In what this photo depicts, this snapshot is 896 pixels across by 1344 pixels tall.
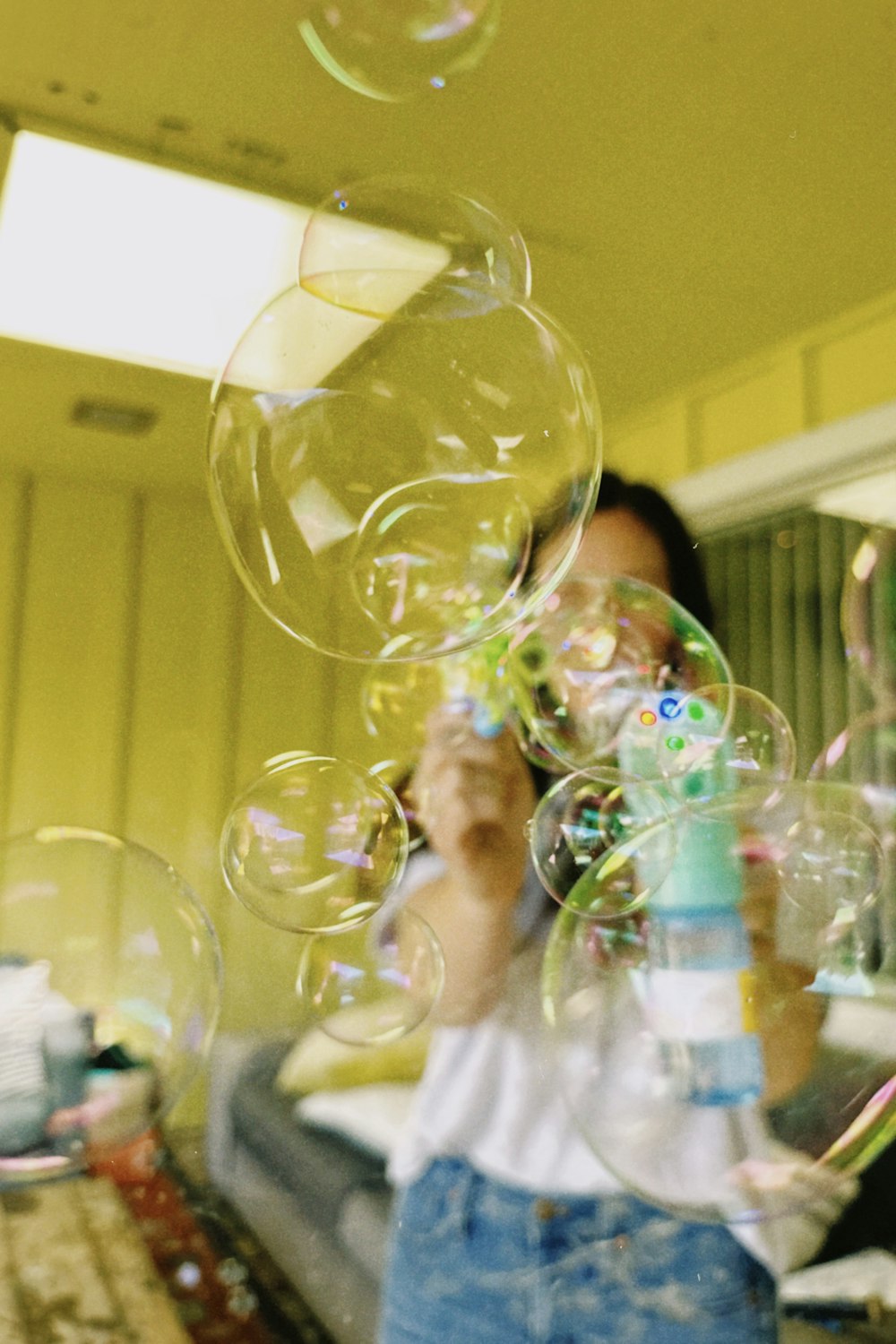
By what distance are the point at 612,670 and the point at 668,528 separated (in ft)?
0.61

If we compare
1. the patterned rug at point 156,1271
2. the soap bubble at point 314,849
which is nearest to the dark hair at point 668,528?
the soap bubble at point 314,849

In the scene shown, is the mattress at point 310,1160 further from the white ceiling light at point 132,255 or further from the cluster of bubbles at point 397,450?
the white ceiling light at point 132,255

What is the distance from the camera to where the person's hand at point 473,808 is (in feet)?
2.10

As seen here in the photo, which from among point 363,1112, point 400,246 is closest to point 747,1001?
point 400,246

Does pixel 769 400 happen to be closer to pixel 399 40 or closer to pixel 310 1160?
pixel 399 40

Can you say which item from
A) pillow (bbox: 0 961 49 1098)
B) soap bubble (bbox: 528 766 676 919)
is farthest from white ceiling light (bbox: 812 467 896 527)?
pillow (bbox: 0 961 49 1098)

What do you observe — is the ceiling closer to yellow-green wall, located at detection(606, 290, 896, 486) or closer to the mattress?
yellow-green wall, located at detection(606, 290, 896, 486)

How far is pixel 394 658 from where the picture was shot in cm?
56

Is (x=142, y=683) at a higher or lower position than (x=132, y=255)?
lower

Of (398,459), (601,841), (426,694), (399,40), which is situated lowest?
(601,841)

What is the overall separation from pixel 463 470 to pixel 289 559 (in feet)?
0.35

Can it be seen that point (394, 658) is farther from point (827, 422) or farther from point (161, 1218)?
point (827, 422)

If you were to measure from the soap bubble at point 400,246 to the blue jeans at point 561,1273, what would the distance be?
564 mm

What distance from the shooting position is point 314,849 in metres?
0.63
